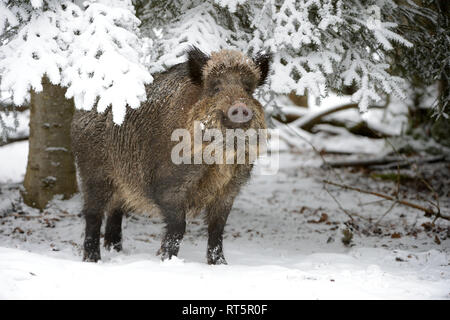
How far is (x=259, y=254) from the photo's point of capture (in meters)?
6.06

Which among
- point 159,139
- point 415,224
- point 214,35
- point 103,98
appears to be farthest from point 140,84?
point 415,224

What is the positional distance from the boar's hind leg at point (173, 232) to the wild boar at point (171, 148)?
0.01 m

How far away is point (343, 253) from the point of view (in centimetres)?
597

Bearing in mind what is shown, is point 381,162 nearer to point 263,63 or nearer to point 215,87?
point 263,63

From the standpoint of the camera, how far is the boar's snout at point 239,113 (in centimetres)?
430

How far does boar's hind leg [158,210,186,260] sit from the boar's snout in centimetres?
127

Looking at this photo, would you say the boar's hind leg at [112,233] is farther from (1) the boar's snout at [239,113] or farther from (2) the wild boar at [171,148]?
(1) the boar's snout at [239,113]

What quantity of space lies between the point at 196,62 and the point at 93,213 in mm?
2249

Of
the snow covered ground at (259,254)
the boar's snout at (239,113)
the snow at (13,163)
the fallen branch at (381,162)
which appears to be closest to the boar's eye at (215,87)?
the boar's snout at (239,113)

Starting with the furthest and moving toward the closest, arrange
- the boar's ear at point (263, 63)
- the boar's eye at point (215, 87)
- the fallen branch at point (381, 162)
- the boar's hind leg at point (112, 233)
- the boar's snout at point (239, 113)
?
1. the fallen branch at point (381, 162)
2. the boar's hind leg at point (112, 233)
3. the boar's ear at point (263, 63)
4. the boar's eye at point (215, 87)
5. the boar's snout at point (239, 113)

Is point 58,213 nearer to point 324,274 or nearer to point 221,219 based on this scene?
point 221,219

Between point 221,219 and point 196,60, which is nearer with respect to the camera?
point 196,60

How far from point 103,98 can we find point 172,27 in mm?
2113

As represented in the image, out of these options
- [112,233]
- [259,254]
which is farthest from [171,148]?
[259,254]
